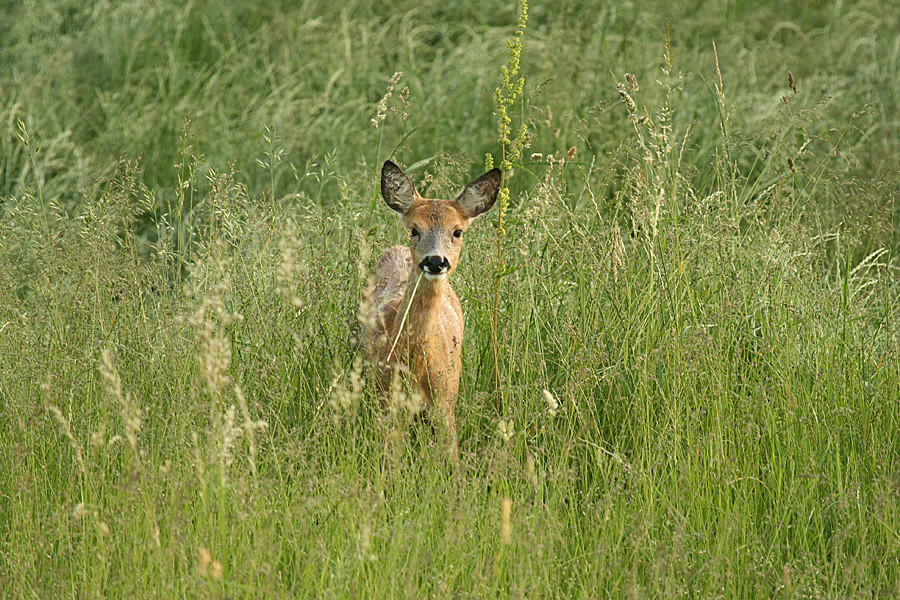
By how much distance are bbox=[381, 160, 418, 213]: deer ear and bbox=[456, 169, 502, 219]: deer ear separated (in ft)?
0.74

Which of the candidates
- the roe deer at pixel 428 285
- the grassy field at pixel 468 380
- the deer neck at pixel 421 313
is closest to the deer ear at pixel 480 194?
the roe deer at pixel 428 285

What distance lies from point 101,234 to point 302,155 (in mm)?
2879

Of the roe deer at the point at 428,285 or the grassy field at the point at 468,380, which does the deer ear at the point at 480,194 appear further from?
the grassy field at the point at 468,380

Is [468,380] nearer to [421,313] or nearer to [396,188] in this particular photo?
[421,313]

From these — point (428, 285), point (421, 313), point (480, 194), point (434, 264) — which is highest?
point (480, 194)

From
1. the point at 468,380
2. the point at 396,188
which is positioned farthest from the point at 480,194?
the point at 468,380

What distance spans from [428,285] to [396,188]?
18.8 inches

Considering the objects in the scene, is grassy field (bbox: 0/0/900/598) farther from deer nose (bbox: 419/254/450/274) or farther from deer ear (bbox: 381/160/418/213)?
deer nose (bbox: 419/254/450/274)

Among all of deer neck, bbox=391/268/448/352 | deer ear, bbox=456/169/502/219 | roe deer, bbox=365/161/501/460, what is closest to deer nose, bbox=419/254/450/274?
roe deer, bbox=365/161/501/460

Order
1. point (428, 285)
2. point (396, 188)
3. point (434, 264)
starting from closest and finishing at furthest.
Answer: point (434, 264) < point (428, 285) < point (396, 188)

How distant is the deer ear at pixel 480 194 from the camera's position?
4421 mm

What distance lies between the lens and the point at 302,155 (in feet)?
23.4

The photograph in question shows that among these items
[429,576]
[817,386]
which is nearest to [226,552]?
[429,576]

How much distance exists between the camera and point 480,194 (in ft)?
14.9
